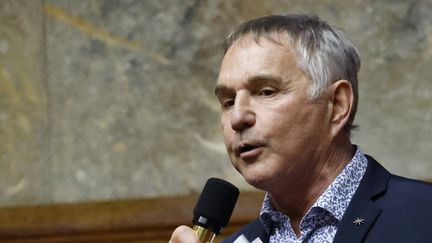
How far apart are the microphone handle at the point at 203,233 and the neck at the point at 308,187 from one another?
0.86ft

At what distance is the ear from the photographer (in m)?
2.86

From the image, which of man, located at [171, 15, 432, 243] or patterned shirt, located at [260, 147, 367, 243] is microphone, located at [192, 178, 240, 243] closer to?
man, located at [171, 15, 432, 243]

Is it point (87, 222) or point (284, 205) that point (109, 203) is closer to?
point (87, 222)

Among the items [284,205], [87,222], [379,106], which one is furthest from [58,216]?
[284,205]

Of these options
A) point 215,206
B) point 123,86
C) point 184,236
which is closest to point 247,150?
point 215,206

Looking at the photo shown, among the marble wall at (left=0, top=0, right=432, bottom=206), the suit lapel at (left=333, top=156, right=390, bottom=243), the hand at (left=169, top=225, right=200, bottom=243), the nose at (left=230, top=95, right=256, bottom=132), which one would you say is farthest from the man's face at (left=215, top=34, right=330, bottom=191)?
the marble wall at (left=0, top=0, right=432, bottom=206)

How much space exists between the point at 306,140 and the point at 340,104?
0.14m

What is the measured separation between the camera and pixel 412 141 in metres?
4.06

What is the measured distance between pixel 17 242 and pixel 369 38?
4.76 ft

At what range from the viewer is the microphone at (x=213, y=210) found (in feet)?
8.61

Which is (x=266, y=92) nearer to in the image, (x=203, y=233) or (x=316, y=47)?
(x=316, y=47)

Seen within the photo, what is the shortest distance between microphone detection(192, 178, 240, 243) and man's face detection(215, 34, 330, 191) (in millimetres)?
71

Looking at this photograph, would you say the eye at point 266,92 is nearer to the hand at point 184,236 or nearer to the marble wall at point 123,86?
the hand at point 184,236

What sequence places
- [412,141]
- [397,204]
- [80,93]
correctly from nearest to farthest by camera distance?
1. [397,204]
2. [412,141]
3. [80,93]
